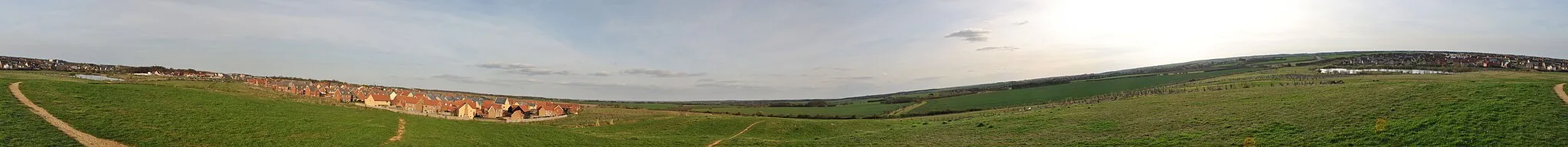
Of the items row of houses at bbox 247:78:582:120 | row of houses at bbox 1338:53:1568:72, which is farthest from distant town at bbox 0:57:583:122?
row of houses at bbox 1338:53:1568:72

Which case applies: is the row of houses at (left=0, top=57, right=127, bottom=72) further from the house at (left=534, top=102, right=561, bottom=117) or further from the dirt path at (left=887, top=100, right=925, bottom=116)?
the dirt path at (left=887, top=100, right=925, bottom=116)

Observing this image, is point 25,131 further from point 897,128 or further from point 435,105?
point 897,128

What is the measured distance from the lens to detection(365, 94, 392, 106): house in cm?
4079

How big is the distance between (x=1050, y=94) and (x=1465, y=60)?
41.6 metres

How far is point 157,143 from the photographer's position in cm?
1834

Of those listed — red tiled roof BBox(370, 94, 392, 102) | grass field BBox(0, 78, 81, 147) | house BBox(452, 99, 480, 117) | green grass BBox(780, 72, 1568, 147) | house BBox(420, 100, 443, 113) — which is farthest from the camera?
red tiled roof BBox(370, 94, 392, 102)

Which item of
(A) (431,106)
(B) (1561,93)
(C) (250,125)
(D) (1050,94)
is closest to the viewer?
(C) (250,125)

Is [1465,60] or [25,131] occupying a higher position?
[1465,60]

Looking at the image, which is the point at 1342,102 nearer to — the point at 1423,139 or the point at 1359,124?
the point at 1359,124

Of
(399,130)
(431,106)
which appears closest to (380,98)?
(431,106)

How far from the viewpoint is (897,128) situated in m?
43.9

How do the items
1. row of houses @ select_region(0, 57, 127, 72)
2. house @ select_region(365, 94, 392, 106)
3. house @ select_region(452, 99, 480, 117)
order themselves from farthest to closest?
row of houses @ select_region(0, 57, 127, 72)
house @ select_region(365, 94, 392, 106)
house @ select_region(452, 99, 480, 117)

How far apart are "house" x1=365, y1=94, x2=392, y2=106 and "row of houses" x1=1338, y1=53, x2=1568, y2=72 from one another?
82.9m

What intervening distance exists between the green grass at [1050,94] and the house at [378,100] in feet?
164
